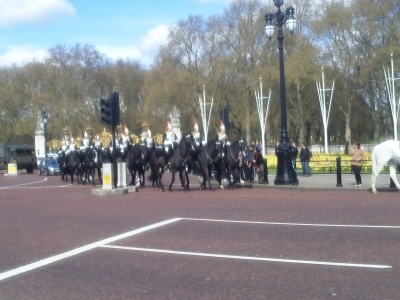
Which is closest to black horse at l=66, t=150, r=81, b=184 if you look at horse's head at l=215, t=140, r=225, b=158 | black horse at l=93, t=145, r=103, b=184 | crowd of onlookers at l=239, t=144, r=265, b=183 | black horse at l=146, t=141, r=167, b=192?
black horse at l=93, t=145, r=103, b=184

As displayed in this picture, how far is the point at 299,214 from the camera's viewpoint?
1603cm

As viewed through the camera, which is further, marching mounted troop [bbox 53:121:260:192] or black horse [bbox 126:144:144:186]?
black horse [bbox 126:144:144:186]

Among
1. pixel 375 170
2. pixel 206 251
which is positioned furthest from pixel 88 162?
pixel 206 251

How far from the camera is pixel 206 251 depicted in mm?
11141

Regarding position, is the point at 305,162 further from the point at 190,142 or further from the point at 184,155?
the point at 184,155

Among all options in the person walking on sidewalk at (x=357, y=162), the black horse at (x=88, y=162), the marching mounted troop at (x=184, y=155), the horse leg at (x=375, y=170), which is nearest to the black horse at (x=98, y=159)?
the black horse at (x=88, y=162)

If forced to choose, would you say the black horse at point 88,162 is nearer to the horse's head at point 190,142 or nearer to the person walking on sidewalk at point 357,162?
the horse's head at point 190,142

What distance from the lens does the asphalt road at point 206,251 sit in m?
8.54

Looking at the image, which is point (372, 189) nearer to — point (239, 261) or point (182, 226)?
point (182, 226)

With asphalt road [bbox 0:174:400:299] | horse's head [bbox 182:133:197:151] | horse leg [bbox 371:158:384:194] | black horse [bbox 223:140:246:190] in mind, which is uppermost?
horse's head [bbox 182:133:197:151]

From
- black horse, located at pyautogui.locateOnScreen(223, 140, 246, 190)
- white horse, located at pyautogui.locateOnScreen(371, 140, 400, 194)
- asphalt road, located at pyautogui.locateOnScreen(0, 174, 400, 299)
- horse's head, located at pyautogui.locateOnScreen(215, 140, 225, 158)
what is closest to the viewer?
asphalt road, located at pyautogui.locateOnScreen(0, 174, 400, 299)

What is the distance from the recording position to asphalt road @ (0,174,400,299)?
28.0ft

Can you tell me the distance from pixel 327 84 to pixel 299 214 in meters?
52.5

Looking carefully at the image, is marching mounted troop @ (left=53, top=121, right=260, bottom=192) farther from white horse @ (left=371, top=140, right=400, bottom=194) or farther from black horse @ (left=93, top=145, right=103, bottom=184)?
white horse @ (left=371, top=140, right=400, bottom=194)
